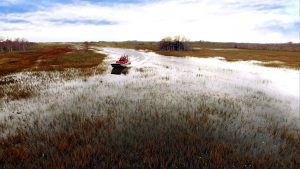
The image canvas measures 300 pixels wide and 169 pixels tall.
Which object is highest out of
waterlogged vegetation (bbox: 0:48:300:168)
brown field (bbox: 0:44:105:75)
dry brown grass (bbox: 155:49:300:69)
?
dry brown grass (bbox: 155:49:300:69)

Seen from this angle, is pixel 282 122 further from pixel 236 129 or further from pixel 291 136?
pixel 236 129


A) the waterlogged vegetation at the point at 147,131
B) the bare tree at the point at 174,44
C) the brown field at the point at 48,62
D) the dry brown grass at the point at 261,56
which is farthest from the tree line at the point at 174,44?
the waterlogged vegetation at the point at 147,131

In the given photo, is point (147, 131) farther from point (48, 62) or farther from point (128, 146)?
point (48, 62)

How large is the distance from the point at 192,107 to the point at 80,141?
6.31 metres

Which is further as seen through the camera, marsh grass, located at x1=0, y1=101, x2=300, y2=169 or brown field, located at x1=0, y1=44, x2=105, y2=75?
brown field, located at x1=0, y1=44, x2=105, y2=75

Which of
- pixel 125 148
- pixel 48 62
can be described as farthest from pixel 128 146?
pixel 48 62

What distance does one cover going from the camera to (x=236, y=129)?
8.84 metres

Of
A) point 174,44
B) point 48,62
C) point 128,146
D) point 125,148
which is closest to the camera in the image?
point 125,148

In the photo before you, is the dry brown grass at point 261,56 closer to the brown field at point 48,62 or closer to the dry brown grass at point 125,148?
the brown field at point 48,62

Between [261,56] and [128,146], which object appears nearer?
[128,146]

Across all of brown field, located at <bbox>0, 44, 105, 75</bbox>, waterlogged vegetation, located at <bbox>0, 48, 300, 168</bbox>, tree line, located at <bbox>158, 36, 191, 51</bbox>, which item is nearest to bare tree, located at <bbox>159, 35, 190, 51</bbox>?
tree line, located at <bbox>158, 36, 191, 51</bbox>

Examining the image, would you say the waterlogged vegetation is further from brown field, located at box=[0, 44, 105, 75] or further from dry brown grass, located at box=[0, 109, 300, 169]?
brown field, located at box=[0, 44, 105, 75]

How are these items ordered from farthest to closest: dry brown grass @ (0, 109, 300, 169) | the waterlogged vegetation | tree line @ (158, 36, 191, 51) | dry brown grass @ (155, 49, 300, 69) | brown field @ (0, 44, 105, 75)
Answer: tree line @ (158, 36, 191, 51)
dry brown grass @ (155, 49, 300, 69)
brown field @ (0, 44, 105, 75)
the waterlogged vegetation
dry brown grass @ (0, 109, 300, 169)

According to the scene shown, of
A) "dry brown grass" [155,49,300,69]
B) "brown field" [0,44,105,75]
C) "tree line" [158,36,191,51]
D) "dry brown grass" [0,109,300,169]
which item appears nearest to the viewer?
"dry brown grass" [0,109,300,169]
